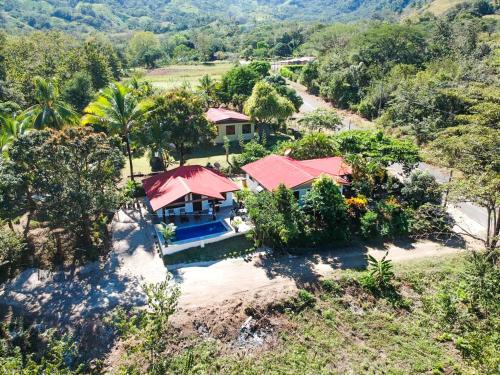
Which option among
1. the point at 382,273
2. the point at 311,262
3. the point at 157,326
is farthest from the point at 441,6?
the point at 157,326

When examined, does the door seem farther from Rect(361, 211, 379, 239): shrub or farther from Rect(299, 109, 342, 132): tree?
Rect(299, 109, 342, 132): tree

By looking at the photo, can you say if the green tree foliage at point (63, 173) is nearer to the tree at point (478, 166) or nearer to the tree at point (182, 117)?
the tree at point (182, 117)

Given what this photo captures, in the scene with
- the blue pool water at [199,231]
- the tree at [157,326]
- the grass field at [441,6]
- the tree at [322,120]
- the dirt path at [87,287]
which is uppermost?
the grass field at [441,6]

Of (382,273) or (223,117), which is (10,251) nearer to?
(382,273)

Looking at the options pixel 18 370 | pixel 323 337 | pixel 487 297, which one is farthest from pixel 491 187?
pixel 18 370

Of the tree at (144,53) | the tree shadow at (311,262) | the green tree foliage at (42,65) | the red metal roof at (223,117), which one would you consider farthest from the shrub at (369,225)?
the tree at (144,53)

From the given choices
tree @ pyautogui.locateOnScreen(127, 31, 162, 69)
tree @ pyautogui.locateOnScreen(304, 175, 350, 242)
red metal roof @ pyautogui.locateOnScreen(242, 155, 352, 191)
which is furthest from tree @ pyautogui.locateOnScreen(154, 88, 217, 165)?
tree @ pyautogui.locateOnScreen(127, 31, 162, 69)
